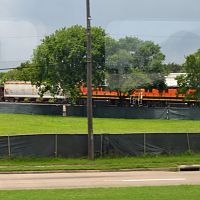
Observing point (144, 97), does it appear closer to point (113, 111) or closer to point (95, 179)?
point (113, 111)

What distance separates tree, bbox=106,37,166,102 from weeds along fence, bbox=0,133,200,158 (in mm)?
13401

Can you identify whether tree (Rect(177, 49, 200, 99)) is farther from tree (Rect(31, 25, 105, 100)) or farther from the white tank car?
the white tank car

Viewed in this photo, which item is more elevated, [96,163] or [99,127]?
[99,127]

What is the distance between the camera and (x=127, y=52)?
45281 millimetres

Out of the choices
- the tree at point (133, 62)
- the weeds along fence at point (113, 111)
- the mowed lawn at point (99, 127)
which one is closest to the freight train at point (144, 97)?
the weeds along fence at point (113, 111)

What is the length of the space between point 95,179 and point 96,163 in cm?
547

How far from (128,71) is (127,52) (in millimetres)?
2400

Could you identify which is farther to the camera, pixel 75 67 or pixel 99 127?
pixel 75 67

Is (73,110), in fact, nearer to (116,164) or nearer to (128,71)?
(128,71)

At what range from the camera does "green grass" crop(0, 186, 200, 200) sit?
488 inches

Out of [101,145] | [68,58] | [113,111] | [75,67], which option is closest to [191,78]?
[113,111]

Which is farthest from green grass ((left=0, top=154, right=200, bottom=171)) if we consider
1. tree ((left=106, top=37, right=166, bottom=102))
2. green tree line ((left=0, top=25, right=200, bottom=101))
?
green tree line ((left=0, top=25, right=200, bottom=101))

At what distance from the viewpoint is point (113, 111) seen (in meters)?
59.2

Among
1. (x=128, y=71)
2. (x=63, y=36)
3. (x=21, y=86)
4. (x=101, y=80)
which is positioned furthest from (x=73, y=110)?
(x=21, y=86)
